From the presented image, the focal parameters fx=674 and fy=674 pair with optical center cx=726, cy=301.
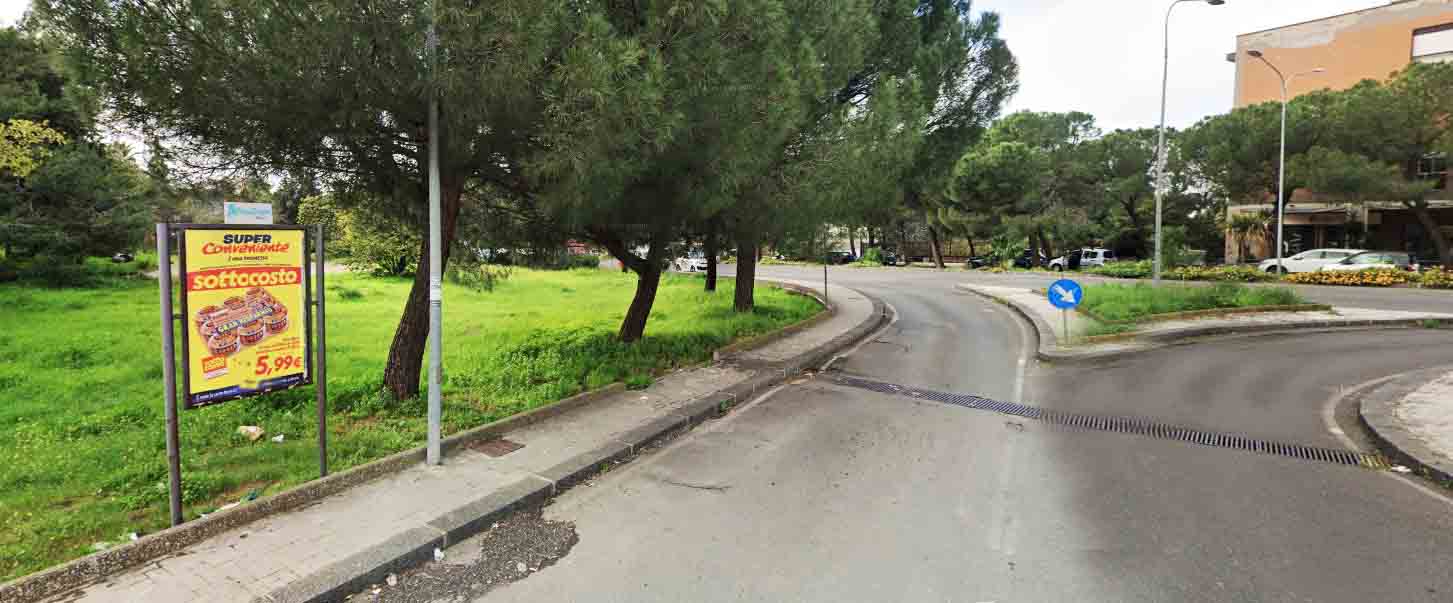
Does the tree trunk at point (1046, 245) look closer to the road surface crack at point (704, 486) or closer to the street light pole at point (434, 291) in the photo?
the road surface crack at point (704, 486)

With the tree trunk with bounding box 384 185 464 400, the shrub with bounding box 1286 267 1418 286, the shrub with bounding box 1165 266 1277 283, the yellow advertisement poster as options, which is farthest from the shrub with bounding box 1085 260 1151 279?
the yellow advertisement poster

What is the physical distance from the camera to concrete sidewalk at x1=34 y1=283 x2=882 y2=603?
3.65 metres

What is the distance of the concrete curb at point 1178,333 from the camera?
35.8ft

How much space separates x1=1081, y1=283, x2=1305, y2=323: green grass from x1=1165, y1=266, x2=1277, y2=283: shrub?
33.2 ft

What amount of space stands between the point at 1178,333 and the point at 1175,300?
3147mm

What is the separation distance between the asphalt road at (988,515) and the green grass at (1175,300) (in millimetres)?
6262

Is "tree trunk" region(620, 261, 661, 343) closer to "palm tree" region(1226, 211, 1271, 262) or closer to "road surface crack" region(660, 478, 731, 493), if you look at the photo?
"road surface crack" region(660, 478, 731, 493)

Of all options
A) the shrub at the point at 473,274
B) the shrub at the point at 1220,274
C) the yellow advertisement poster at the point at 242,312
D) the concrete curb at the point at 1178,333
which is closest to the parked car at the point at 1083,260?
the shrub at the point at 1220,274

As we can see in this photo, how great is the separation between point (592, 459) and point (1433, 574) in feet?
18.0

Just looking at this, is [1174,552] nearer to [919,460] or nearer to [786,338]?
[919,460]

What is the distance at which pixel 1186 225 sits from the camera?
134 ft

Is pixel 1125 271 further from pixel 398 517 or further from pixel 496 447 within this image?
pixel 398 517

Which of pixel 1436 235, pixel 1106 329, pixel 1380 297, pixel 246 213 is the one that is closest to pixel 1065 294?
pixel 1106 329

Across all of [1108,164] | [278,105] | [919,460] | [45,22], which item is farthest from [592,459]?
[1108,164]
